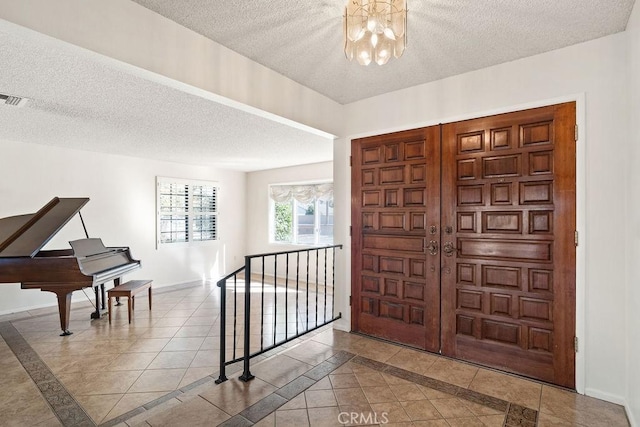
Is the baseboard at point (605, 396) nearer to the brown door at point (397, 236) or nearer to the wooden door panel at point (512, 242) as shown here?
the wooden door panel at point (512, 242)

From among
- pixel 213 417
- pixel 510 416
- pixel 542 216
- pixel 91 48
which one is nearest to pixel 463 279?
pixel 542 216

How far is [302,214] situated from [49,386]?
493 cm

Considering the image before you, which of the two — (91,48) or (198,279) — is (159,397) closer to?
(91,48)

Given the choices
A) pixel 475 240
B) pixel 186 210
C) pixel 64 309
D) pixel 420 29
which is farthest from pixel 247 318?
pixel 186 210

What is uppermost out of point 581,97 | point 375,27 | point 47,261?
point 375,27

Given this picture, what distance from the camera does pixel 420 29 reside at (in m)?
2.08

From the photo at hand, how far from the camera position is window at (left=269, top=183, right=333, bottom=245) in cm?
644

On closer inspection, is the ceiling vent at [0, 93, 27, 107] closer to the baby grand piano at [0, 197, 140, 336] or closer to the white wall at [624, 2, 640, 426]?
the baby grand piano at [0, 197, 140, 336]

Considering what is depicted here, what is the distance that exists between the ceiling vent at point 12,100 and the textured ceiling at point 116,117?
0.07 meters

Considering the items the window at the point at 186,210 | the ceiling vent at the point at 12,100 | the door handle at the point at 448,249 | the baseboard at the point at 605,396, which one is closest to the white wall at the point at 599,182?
the baseboard at the point at 605,396

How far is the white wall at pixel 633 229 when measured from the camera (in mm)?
1791

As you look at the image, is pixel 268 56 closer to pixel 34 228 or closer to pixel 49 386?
pixel 49 386

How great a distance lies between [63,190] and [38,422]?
4.03 m

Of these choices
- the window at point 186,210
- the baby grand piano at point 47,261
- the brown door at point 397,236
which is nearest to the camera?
the brown door at point 397,236
